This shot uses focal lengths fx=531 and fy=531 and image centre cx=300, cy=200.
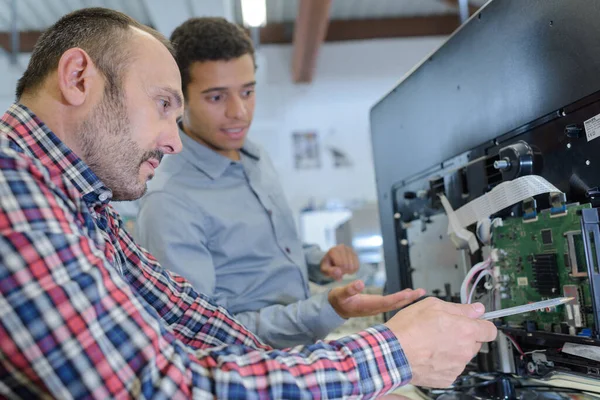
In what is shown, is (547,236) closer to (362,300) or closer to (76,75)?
(362,300)

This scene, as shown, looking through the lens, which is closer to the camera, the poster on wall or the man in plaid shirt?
the man in plaid shirt

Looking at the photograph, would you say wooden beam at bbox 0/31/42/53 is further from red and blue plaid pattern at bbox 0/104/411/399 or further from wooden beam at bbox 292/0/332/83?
red and blue plaid pattern at bbox 0/104/411/399

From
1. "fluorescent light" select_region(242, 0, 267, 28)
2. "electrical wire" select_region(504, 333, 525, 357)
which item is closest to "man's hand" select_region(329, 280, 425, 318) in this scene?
"electrical wire" select_region(504, 333, 525, 357)

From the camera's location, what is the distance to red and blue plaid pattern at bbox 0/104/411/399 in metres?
0.46

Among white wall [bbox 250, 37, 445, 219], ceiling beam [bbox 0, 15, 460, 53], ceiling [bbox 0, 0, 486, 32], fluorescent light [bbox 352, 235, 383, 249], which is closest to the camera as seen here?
fluorescent light [bbox 352, 235, 383, 249]

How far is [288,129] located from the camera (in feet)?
15.6

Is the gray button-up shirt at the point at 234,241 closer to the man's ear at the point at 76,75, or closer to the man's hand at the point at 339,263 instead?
the man's hand at the point at 339,263

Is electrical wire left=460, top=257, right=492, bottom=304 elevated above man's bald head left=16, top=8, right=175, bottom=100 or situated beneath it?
situated beneath

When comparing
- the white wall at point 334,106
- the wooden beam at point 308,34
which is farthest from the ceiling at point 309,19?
the white wall at point 334,106

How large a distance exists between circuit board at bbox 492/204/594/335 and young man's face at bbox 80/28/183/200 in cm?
50

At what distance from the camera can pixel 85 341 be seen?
47 cm

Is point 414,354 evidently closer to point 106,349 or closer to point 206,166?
point 106,349

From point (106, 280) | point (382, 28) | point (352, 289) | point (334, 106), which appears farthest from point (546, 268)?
point (382, 28)

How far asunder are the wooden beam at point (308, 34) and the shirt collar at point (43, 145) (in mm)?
2901
